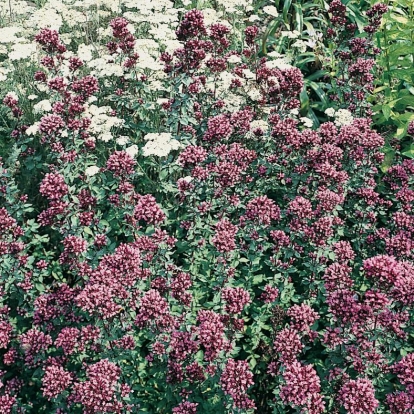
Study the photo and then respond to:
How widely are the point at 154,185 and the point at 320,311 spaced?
1.97 metres

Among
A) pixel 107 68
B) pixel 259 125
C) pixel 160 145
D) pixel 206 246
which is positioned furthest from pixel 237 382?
pixel 107 68

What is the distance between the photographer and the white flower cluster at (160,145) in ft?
14.6

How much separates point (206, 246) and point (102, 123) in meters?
1.70

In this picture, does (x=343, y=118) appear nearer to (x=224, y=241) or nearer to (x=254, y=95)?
(x=254, y=95)

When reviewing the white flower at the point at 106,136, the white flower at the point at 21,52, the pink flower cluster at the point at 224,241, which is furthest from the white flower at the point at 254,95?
the white flower at the point at 21,52

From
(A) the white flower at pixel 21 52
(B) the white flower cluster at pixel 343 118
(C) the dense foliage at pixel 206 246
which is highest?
(A) the white flower at pixel 21 52

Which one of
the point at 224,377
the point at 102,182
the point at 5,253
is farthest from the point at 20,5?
the point at 224,377

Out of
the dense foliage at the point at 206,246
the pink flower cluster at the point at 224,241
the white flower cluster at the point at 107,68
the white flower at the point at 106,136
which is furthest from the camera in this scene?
the white flower cluster at the point at 107,68

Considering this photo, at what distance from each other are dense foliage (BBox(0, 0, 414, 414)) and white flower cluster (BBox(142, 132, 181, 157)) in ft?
0.09

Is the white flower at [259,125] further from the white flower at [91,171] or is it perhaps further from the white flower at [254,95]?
the white flower at [91,171]

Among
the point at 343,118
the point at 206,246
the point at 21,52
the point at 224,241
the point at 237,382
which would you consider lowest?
the point at 206,246

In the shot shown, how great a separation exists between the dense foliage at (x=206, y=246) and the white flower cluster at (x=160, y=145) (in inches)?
1.1

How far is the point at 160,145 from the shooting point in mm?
4516

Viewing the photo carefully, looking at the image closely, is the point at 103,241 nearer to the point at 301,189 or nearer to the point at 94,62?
the point at 301,189
